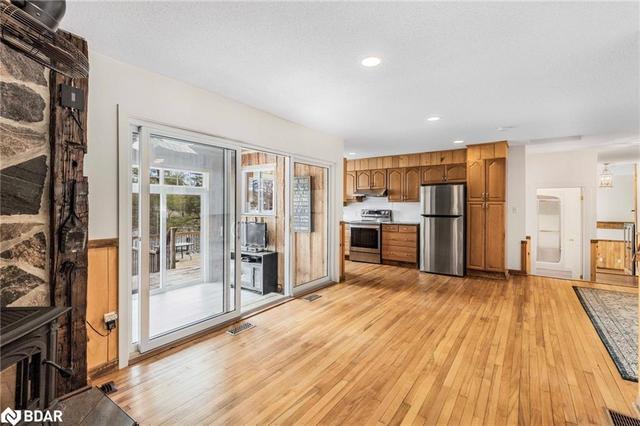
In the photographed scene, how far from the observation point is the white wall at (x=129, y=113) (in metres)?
2.31

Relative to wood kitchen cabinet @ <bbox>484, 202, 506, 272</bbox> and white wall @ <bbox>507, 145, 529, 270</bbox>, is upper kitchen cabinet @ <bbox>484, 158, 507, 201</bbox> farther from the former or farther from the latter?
white wall @ <bbox>507, 145, 529, 270</bbox>

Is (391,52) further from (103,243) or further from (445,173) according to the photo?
(445,173)

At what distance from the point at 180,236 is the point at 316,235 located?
8.09 feet

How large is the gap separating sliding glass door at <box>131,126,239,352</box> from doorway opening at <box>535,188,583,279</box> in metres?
6.90

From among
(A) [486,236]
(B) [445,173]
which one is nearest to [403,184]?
(B) [445,173]

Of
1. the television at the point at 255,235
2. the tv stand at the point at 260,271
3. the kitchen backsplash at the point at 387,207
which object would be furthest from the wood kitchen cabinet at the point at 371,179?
the tv stand at the point at 260,271

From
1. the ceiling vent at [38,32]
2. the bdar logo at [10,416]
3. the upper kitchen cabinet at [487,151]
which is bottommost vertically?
the bdar logo at [10,416]

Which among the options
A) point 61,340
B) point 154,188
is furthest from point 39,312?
point 154,188

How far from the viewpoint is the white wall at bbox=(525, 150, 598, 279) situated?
6141 millimetres

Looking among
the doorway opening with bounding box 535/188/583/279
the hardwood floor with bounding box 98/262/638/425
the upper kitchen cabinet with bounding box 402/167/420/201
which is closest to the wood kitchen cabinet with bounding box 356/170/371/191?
the upper kitchen cabinet with bounding box 402/167/420/201

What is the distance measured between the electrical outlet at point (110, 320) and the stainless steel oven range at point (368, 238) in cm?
535

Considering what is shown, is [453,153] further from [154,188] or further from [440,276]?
[154,188]

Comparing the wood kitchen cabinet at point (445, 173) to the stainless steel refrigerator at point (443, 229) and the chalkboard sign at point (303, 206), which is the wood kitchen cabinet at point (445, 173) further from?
the chalkboard sign at point (303, 206)

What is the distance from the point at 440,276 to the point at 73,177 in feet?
18.5
